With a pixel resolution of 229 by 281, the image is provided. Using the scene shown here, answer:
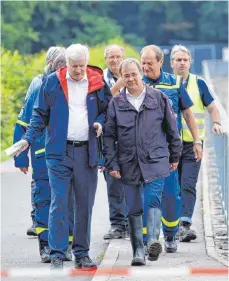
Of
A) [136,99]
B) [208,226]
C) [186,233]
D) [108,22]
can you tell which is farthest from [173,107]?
[108,22]

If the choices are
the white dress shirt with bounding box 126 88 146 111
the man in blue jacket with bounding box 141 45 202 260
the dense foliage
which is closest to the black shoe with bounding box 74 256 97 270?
the man in blue jacket with bounding box 141 45 202 260

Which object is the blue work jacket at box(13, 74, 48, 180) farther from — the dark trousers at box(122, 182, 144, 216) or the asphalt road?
the dark trousers at box(122, 182, 144, 216)

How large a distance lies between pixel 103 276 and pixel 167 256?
1.32 m

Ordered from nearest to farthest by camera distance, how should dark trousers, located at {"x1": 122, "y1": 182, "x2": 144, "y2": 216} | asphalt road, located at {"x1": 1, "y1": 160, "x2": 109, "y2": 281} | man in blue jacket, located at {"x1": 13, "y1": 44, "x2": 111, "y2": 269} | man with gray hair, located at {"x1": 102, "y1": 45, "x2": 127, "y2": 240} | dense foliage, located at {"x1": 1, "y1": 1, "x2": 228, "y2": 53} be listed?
man in blue jacket, located at {"x1": 13, "y1": 44, "x2": 111, "y2": 269}
dark trousers, located at {"x1": 122, "y1": 182, "x2": 144, "y2": 216}
asphalt road, located at {"x1": 1, "y1": 160, "x2": 109, "y2": 281}
man with gray hair, located at {"x1": 102, "y1": 45, "x2": 127, "y2": 240}
dense foliage, located at {"x1": 1, "y1": 1, "x2": 228, "y2": 53}

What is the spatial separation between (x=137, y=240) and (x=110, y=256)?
2.14 feet

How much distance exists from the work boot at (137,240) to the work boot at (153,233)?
3.8 inches

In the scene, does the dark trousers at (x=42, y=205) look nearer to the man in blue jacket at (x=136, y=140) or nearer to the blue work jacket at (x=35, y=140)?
the blue work jacket at (x=35, y=140)

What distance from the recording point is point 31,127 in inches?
→ 376

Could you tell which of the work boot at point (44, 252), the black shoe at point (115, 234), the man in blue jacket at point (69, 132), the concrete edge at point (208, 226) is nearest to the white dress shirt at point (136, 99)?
the man in blue jacket at point (69, 132)

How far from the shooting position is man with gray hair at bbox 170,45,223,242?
1130 cm

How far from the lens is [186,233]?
11320mm

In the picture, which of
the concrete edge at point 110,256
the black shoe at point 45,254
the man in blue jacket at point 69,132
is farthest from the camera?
the black shoe at point 45,254

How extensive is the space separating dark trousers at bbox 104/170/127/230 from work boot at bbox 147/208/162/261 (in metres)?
2.02

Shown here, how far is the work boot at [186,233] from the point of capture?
1130 centimetres
